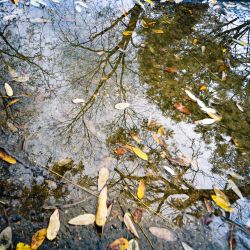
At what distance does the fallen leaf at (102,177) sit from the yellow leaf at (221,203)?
708 millimetres

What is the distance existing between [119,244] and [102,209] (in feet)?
0.69

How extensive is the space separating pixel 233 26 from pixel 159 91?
1941 mm

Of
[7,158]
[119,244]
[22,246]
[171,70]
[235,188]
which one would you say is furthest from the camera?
[171,70]

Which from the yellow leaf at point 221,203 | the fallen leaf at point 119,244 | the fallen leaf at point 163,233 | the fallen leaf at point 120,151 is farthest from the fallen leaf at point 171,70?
the fallen leaf at point 119,244

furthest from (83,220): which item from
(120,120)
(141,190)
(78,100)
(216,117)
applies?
(216,117)

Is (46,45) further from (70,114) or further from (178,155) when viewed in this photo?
(178,155)

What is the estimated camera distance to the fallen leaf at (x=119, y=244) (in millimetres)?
1309

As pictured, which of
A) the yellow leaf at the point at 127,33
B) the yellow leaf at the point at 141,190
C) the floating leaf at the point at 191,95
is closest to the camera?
Result: the yellow leaf at the point at 141,190

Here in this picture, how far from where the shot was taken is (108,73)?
229cm

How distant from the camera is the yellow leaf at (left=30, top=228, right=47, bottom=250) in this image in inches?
48.5

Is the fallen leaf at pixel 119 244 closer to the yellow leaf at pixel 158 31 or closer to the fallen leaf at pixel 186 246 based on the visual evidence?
the fallen leaf at pixel 186 246

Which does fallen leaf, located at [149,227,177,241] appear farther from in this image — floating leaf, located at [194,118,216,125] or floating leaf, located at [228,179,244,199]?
floating leaf, located at [194,118,216,125]

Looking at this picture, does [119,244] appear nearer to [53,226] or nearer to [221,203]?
[53,226]

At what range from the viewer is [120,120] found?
1931 mm
